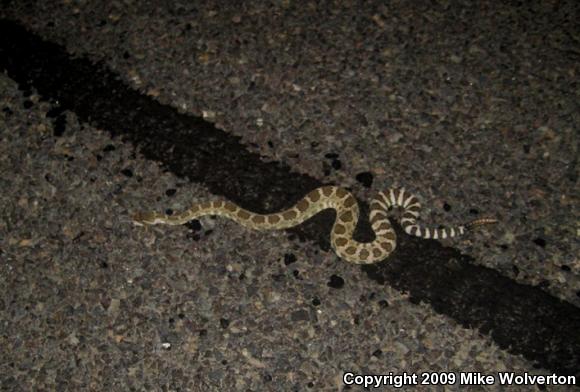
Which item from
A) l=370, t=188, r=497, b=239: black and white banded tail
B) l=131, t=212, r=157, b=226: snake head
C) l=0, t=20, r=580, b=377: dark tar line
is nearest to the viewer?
l=0, t=20, r=580, b=377: dark tar line

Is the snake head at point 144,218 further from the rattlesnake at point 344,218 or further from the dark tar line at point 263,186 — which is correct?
the dark tar line at point 263,186

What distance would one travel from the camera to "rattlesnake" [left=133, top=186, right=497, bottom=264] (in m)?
4.91

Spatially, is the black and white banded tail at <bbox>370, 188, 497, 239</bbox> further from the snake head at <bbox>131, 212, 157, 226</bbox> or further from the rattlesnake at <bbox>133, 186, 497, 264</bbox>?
the snake head at <bbox>131, 212, 157, 226</bbox>

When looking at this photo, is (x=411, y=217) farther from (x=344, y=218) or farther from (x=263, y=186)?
(x=263, y=186)

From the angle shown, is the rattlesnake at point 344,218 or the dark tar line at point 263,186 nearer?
the dark tar line at point 263,186

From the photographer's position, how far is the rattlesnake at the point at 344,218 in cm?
491

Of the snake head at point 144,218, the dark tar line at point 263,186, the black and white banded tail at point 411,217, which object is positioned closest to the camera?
the dark tar line at point 263,186

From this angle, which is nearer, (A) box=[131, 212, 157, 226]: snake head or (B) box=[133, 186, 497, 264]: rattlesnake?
(B) box=[133, 186, 497, 264]: rattlesnake

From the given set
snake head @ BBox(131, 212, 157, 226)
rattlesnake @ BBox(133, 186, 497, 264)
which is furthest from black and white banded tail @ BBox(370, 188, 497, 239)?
snake head @ BBox(131, 212, 157, 226)

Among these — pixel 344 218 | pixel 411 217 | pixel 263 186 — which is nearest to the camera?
pixel 411 217

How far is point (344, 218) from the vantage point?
5180 millimetres

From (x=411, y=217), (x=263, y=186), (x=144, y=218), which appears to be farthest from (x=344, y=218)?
(x=144, y=218)

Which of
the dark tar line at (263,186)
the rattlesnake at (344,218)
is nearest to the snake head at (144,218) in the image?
the rattlesnake at (344,218)

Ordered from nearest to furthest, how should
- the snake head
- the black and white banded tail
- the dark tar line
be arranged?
the dark tar line
the black and white banded tail
the snake head
